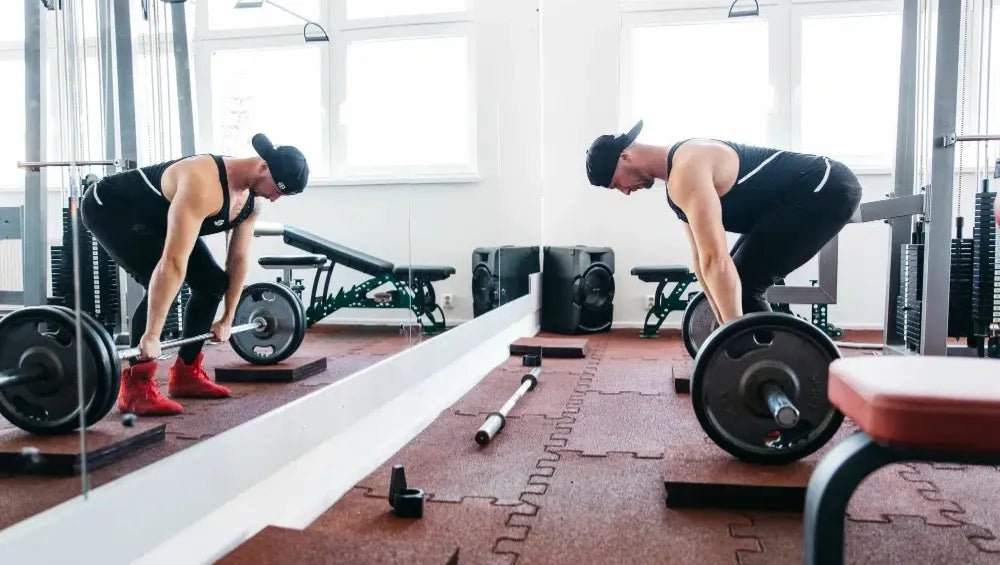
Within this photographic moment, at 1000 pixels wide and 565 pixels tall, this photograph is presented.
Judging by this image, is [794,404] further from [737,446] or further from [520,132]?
[520,132]

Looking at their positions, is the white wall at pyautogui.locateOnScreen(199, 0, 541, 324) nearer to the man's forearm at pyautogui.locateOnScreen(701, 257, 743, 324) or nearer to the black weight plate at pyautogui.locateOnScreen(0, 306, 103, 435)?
the black weight plate at pyautogui.locateOnScreen(0, 306, 103, 435)

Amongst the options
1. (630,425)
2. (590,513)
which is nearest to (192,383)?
(590,513)

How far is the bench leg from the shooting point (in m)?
1.01

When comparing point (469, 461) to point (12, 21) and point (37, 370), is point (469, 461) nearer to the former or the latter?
point (37, 370)

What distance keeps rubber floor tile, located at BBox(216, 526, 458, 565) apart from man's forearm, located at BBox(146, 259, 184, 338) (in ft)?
1.45

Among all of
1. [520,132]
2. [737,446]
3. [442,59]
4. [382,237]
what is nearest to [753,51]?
[520,132]

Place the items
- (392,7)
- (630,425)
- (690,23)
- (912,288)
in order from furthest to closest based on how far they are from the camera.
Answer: (690,23) → (912,288) → (630,425) → (392,7)

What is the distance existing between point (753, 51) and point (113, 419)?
4.74 metres

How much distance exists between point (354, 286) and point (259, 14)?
804mm

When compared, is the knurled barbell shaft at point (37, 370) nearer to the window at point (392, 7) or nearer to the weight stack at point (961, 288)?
the window at point (392, 7)

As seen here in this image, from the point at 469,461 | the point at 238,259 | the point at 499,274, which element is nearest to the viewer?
the point at 238,259

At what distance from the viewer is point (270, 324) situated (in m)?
1.99

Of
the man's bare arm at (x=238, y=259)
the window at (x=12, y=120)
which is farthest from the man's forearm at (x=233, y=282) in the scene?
the window at (x=12, y=120)

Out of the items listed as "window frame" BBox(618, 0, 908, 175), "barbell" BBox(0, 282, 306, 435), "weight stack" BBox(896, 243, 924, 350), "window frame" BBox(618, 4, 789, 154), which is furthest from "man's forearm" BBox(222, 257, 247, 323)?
"window frame" BBox(618, 0, 908, 175)
